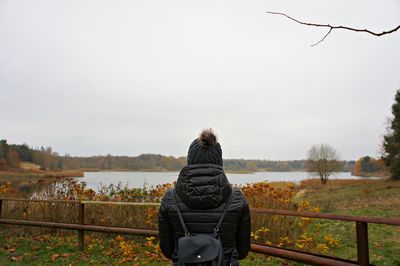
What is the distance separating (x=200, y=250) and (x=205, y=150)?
70cm

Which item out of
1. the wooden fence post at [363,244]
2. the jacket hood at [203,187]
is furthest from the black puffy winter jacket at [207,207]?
the wooden fence post at [363,244]

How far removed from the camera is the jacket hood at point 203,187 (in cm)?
233

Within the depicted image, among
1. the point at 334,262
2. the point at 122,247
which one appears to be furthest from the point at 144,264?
Answer: the point at 334,262

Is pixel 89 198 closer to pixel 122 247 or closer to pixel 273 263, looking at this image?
pixel 122 247

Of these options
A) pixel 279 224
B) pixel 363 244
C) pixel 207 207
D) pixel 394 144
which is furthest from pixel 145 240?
pixel 394 144

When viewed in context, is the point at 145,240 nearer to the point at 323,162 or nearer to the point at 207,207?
the point at 207,207

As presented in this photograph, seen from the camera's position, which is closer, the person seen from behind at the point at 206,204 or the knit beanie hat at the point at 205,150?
the person seen from behind at the point at 206,204

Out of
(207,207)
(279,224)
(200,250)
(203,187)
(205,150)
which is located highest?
(205,150)

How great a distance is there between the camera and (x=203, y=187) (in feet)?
7.70

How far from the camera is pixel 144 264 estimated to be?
5.95 metres

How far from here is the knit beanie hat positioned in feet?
→ 8.14

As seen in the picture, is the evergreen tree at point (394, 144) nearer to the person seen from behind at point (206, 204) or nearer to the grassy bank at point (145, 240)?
the grassy bank at point (145, 240)

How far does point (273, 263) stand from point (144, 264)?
2288mm

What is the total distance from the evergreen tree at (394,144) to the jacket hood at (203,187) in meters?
37.2
